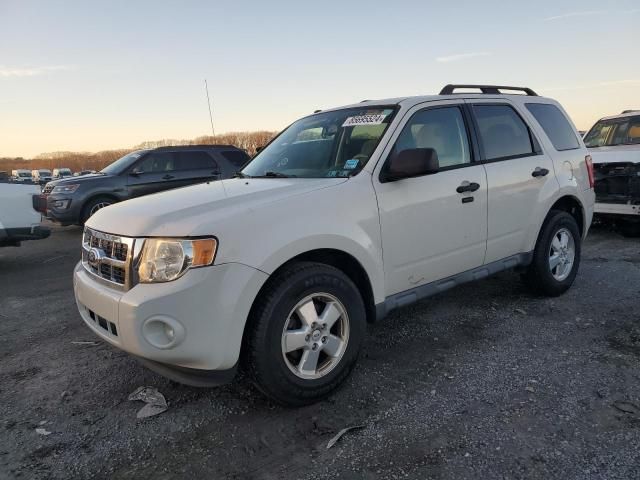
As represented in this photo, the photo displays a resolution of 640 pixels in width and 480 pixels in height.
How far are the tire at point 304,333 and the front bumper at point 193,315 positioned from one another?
0.12 m

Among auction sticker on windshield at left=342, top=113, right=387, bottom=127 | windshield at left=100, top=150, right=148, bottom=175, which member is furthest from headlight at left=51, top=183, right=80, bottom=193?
auction sticker on windshield at left=342, top=113, right=387, bottom=127

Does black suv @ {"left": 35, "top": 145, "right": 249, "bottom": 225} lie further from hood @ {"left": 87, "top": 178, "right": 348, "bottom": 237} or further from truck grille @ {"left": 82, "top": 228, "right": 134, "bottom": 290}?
truck grille @ {"left": 82, "top": 228, "right": 134, "bottom": 290}

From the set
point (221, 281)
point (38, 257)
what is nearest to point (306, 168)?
point (221, 281)

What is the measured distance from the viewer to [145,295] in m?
2.51

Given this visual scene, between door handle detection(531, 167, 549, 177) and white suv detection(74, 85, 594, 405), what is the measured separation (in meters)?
0.02

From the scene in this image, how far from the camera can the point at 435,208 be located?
11.5 ft

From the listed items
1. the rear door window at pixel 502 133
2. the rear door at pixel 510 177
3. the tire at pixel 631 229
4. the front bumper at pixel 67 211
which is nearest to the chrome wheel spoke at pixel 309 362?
the rear door at pixel 510 177

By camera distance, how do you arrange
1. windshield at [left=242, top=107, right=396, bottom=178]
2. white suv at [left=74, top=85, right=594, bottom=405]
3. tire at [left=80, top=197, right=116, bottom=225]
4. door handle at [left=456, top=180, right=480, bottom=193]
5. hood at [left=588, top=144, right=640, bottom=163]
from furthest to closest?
tire at [left=80, top=197, right=116, bottom=225], hood at [left=588, top=144, right=640, bottom=163], door handle at [left=456, top=180, right=480, bottom=193], windshield at [left=242, top=107, right=396, bottom=178], white suv at [left=74, top=85, right=594, bottom=405]

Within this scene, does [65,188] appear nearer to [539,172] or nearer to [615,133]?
[539,172]

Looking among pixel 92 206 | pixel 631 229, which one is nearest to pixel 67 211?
pixel 92 206

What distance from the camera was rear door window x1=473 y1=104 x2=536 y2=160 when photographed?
405cm

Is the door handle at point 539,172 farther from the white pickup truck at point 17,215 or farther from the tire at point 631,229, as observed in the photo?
the white pickup truck at point 17,215

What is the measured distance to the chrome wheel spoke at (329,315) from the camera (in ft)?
9.59

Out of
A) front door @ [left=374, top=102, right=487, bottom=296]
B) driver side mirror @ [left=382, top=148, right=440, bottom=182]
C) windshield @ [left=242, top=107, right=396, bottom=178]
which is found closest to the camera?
driver side mirror @ [left=382, top=148, right=440, bottom=182]
